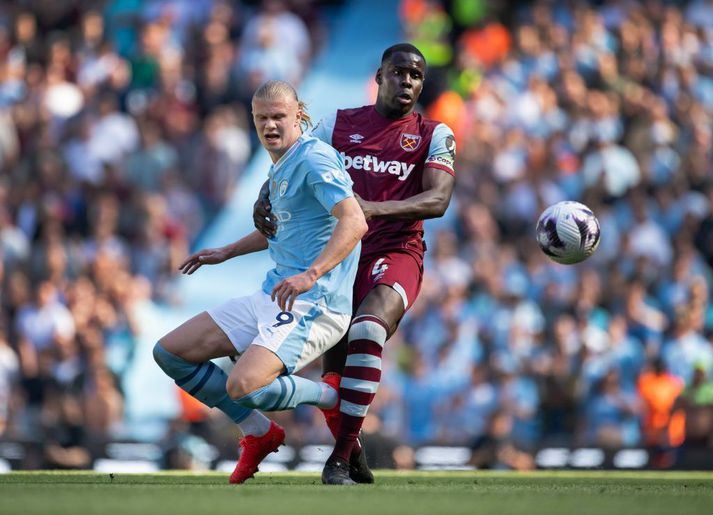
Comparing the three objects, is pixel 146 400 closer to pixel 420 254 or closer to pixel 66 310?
pixel 66 310

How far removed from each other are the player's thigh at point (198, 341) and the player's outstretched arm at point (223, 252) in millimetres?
534

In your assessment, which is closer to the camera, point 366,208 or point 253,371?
point 253,371

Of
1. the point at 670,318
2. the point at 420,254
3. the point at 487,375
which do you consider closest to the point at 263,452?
the point at 420,254

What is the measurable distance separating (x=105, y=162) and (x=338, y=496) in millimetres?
10236

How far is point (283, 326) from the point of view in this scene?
294 inches

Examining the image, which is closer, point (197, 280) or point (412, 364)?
point (412, 364)

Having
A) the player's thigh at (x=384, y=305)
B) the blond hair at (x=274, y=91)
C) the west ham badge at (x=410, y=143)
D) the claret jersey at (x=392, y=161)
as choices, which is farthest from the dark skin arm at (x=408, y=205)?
the blond hair at (x=274, y=91)

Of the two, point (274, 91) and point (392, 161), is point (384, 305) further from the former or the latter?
point (274, 91)

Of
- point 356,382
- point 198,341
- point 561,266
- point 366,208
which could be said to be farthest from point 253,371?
point 561,266

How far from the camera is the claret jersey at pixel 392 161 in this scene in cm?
857

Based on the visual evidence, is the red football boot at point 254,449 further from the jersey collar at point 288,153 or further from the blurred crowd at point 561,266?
the blurred crowd at point 561,266

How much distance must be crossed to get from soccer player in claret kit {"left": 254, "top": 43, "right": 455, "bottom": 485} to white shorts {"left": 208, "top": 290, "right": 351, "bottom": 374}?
1.30 ft

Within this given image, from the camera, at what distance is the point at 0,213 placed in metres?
15.3

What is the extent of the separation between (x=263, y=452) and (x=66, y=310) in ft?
23.7
